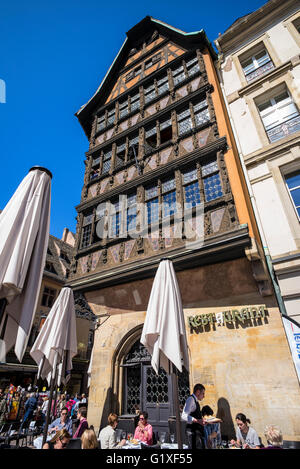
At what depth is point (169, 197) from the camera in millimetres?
8805

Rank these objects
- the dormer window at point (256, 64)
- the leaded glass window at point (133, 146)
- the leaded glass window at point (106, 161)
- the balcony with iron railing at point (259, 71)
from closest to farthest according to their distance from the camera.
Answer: the balcony with iron railing at point (259, 71)
the dormer window at point (256, 64)
the leaded glass window at point (133, 146)
the leaded glass window at point (106, 161)

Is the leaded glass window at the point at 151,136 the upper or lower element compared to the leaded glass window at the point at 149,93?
lower

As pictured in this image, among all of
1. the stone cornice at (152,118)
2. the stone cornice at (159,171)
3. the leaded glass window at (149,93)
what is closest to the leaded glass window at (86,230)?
the stone cornice at (159,171)

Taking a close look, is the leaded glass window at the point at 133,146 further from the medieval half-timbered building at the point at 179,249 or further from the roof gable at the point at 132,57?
the roof gable at the point at 132,57

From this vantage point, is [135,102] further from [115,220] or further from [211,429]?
[211,429]

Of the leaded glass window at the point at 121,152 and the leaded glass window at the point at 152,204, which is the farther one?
the leaded glass window at the point at 121,152

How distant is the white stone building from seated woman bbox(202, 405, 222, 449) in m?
2.90

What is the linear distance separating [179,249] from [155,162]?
413cm

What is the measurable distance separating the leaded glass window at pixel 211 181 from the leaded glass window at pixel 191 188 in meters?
0.29

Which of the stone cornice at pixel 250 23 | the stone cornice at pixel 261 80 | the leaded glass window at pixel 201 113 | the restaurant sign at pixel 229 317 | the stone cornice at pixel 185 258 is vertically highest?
the stone cornice at pixel 250 23

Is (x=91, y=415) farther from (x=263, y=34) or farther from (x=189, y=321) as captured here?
(x=263, y=34)

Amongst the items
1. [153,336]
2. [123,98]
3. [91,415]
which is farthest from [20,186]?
[123,98]

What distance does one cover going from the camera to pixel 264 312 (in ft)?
19.9

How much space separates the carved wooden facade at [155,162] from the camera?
7.84 m
